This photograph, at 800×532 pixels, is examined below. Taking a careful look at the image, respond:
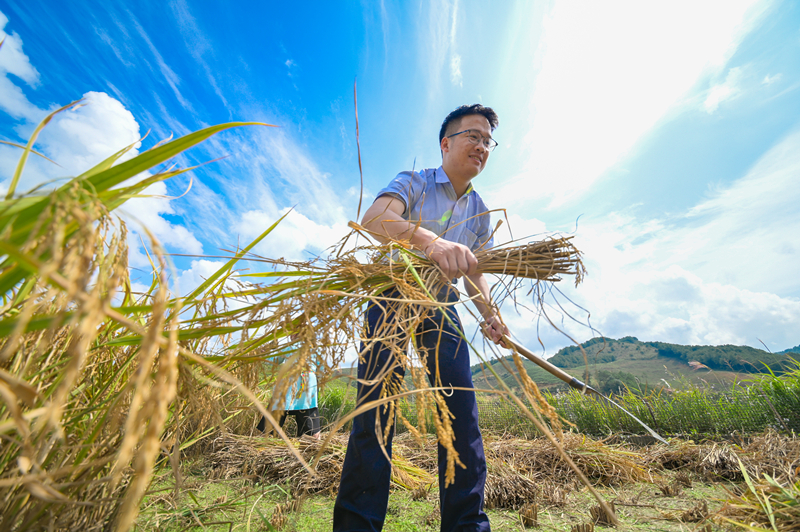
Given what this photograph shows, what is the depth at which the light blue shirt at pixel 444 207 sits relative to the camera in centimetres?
200

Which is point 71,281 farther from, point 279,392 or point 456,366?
point 456,366

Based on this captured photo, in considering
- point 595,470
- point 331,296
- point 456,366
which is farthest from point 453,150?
point 595,470

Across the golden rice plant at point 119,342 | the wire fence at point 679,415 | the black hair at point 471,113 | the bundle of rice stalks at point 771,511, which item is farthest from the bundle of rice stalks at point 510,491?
the black hair at point 471,113

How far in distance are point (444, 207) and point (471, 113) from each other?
0.68 m

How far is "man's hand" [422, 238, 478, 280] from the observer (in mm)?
1221

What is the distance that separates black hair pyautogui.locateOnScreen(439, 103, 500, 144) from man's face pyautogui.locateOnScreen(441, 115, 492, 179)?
93 mm

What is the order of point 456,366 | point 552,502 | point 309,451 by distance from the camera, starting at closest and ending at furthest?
point 456,366 → point 552,502 → point 309,451

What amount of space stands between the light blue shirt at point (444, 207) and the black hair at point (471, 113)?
40 centimetres

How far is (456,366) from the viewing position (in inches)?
64.3

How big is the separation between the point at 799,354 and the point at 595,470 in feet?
8.32

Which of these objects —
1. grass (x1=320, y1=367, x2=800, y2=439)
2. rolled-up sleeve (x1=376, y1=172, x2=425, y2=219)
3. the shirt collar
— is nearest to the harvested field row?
grass (x1=320, y1=367, x2=800, y2=439)

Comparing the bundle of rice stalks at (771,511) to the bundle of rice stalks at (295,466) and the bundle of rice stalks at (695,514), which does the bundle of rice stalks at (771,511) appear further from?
the bundle of rice stalks at (295,466)

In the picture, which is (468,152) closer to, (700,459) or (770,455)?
(770,455)

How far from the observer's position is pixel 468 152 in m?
2.19
